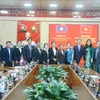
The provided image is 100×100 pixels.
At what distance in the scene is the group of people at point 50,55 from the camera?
8.04 meters

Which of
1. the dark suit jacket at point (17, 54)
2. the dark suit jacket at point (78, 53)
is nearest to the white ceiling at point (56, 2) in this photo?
the dark suit jacket at point (78, 53)

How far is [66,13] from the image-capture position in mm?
10680

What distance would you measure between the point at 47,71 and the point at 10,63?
451cm

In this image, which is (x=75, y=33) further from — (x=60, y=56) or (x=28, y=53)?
(x=28, y=53)

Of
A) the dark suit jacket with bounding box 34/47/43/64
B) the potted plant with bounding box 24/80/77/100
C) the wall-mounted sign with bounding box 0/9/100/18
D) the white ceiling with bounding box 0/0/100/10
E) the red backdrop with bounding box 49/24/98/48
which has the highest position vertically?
the white ceiling with bounding box 0/0/100/10

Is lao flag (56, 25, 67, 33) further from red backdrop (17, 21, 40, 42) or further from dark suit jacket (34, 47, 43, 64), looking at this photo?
dark suit jacket (34, 47, 43, 64)

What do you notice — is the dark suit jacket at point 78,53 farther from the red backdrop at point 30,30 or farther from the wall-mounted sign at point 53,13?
the wall-mounted sign at point 53,13

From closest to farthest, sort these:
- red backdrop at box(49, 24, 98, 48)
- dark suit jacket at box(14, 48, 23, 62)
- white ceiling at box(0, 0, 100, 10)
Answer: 1. dark suit jacket at box(14, 48, 23, 62)
2. white ceiling at box(0, 0, 100, 10)
3. red backdrop at box(49, 24, 98, 48)

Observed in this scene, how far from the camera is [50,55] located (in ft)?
26.4

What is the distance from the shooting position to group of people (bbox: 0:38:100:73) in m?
8.04

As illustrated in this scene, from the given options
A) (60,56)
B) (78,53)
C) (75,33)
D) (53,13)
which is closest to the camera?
(60,56)

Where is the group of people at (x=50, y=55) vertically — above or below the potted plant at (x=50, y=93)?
below

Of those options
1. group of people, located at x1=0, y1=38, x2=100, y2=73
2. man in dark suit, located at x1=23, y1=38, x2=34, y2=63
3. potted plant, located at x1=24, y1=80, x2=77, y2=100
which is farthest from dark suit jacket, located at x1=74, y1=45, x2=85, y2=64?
potted plant, located at x1=24, y1=80, x2=77, y2=100

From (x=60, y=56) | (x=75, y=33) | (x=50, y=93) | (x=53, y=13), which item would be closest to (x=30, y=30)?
(x=53, y=13)
